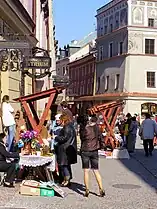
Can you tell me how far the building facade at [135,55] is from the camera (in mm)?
54875

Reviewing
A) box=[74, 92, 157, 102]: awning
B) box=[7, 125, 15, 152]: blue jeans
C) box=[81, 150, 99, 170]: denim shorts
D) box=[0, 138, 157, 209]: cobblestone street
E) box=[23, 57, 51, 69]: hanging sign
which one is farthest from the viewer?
box=[74, 92, 157, 102]: awning

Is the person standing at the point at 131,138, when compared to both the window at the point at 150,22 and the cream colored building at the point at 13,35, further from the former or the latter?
the window at the point at 150,22

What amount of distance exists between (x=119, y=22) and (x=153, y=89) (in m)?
8.35

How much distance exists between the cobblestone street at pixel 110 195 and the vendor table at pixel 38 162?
0.56 metres

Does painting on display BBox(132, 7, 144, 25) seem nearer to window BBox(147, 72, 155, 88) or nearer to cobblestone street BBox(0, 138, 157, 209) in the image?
window BBox(147, 72, 155, 88)

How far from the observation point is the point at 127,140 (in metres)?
20.4

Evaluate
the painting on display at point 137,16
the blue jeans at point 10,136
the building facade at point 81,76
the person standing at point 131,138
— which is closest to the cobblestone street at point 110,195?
the blue jeans at point 10,136

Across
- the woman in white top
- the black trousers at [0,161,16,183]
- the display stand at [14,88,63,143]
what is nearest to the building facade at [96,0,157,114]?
the woman in white top

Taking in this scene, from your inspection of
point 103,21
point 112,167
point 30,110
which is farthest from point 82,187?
point 103,21

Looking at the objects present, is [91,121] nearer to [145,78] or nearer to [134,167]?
[134,167]

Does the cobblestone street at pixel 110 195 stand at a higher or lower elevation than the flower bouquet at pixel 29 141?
lower

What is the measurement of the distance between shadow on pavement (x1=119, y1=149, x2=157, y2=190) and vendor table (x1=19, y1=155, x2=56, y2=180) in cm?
232

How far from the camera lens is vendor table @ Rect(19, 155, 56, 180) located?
10.6 meters

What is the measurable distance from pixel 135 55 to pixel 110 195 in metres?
46.1
